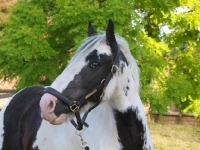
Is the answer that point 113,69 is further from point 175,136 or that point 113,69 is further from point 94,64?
point 175,136

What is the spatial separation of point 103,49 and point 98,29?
221cm

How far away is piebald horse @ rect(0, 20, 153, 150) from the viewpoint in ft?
7.76

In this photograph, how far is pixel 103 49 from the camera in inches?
99.1

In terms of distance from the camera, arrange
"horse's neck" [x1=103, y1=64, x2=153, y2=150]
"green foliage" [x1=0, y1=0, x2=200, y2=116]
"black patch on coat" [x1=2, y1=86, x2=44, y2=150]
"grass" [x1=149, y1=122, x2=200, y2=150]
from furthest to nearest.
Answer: "grass" [x1=149, y1=122, x2=200, y2=150]
"green foliage" [x1=0, y1=0, x2=200, y2=116]
"black patch on coat" [x1=2, y1=86, x2=44, y2=150]
"horse's neck" [x1=103, y1=64, x2=153, y2=150]

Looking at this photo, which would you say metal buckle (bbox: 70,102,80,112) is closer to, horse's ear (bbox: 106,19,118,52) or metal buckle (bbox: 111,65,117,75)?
metal buckle (bbox: 111,65,117,75)

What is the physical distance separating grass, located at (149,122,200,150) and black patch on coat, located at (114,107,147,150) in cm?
599

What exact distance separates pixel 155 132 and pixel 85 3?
665cm

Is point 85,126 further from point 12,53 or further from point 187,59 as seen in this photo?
point 187,59

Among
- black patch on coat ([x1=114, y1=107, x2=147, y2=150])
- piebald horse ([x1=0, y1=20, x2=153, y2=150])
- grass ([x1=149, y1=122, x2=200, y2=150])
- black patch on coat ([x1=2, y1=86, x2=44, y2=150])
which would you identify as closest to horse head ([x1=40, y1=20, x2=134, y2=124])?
piebald horse ([x1=0, y1=20, x2=153, y2=150])

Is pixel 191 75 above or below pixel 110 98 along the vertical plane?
below

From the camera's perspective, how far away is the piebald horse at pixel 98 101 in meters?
2.37

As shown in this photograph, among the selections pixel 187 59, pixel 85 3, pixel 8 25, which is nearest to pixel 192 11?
pixel 187 59

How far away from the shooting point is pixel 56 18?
5066 mm

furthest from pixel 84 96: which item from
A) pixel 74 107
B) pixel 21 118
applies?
pixel 21 118
